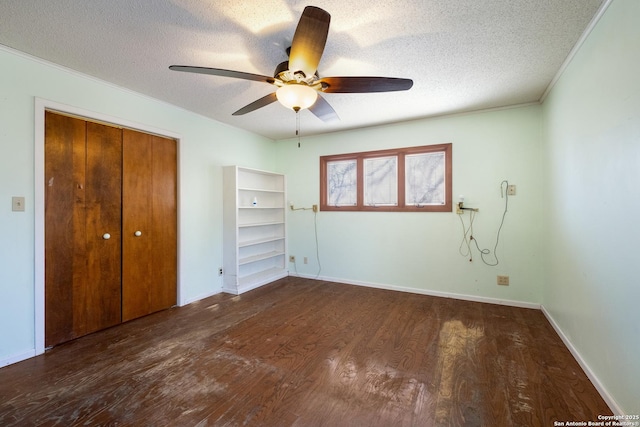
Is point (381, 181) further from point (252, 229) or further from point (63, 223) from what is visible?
point (63, 223)

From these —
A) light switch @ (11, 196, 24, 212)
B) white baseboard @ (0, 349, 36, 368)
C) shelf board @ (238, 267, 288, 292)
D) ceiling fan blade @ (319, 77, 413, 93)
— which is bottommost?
white baseboard @ (0, 349, 36, 368)

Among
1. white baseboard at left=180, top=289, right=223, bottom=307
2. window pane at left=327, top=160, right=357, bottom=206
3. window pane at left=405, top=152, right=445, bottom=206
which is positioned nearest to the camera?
white baseboard at left=180, top=289, right=223, bottom=307

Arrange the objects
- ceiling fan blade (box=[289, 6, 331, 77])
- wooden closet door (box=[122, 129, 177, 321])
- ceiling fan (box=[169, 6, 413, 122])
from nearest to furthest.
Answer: ceiling fan blade (box=[289, 6, 331, 77])
ceiling fan (box=[169, 6, 413, 122])
wooden closet door (box=[122, 129, 177, 321])

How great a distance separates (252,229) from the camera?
167 inches

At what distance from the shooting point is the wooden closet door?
277 centimetres

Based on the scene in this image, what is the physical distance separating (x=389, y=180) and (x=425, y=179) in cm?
49

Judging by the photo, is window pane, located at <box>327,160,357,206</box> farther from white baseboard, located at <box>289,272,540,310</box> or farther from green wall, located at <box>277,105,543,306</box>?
white baseboard, located at <box>289,272,540,310</box>

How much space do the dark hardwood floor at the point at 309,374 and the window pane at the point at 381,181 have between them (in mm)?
1643

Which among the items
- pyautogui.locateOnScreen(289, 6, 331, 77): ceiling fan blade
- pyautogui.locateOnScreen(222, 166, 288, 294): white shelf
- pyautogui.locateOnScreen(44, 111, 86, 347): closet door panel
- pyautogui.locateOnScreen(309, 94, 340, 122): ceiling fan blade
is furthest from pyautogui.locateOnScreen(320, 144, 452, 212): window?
pyautogui.locateOnScreen(44, 111, 86, 347): closet door panel

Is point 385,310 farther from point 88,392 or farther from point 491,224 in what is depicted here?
point 88,392

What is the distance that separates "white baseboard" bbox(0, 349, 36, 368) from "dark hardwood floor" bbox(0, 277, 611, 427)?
0.06m

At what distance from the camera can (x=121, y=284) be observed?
2725 millimetres

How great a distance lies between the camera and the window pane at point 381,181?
12.6 ft

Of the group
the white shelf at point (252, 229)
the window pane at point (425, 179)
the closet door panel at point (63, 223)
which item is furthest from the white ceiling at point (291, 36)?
the white shelf at point (252, 229)
